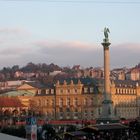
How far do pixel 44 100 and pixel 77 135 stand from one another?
7883 cm

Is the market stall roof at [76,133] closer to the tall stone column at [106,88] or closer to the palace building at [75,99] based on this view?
the tall stone column at [106,88]

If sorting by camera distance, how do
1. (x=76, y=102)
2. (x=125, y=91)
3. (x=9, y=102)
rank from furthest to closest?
(x=125, y=91)
(x=76, y=102)
(x=9, y=102)

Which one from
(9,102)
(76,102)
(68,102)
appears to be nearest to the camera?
(9,102)

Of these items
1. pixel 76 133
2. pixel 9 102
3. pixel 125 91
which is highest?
pixel 125 91

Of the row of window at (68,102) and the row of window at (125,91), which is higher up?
the row of window at (125,91)

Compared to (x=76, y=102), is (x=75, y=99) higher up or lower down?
higher up

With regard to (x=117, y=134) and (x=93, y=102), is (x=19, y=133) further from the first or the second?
(x=93, y=102)

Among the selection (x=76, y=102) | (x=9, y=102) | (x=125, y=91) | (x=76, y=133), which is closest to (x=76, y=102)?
(x=76, y=102)

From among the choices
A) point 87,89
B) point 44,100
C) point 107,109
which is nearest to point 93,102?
point 87,89

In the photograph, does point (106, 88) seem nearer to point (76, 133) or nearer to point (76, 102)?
point (76, 133)

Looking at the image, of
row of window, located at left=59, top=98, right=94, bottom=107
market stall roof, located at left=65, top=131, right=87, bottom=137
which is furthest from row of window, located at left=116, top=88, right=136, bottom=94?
market stall roof, located at left=65, top=131, right=87, bottom=137

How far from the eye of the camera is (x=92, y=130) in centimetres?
3581

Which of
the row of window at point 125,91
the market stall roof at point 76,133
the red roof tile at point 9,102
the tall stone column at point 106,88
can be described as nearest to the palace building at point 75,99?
the row of window at point 125,91

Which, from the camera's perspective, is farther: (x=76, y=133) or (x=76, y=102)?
(x=76, y=102)
